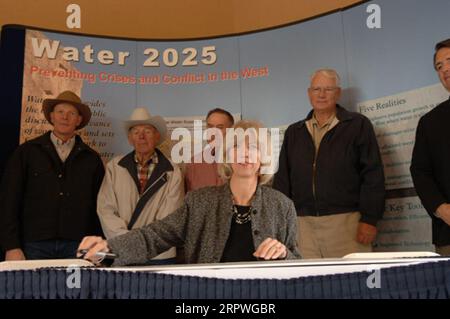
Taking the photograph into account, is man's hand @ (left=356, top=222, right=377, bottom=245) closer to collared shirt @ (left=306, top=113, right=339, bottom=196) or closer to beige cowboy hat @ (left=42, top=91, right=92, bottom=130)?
collared shirt @ (left=306, top=113, right=339, bottom=196)

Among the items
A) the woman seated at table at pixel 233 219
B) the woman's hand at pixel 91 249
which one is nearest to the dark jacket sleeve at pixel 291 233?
the woman seated at table at pixel 233 219

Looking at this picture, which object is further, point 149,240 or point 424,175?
point 424,175

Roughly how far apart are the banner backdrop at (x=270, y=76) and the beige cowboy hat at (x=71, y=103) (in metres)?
0.10

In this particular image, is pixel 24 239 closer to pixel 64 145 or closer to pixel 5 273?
pixel 64 145

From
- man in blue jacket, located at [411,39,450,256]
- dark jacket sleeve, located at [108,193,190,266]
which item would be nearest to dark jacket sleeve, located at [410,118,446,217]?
man in blue jacket, located at [411,39,450,256]

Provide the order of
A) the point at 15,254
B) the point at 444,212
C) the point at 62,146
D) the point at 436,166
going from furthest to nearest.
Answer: the point at 62,146, the point at 15,254, the point at 436,166, the point at 444,212

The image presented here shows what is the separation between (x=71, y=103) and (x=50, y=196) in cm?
51

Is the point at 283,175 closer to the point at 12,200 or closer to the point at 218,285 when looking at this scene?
the point at 12,200

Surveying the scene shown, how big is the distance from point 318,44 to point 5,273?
2394 mm

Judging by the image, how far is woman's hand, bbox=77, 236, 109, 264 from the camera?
0.97 metres

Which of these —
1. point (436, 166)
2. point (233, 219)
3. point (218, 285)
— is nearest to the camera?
point (218, 285)

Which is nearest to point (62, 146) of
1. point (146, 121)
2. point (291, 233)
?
point (146, 121)

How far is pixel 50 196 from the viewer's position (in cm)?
235

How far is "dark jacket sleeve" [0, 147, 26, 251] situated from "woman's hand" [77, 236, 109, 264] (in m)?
1.45
